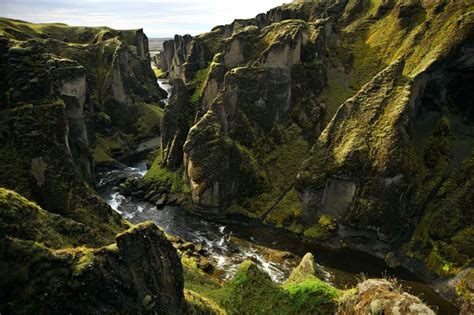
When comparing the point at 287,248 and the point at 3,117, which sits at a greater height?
the point at 3,117

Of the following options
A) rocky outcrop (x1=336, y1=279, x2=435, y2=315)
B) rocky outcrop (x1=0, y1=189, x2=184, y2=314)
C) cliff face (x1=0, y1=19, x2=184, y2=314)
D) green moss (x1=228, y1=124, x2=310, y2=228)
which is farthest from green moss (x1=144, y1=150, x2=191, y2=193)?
rocky outcrop (x1=0, y1=189, x2=184, y2=314)

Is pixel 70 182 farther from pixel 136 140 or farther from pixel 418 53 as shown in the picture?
pixel 136 140

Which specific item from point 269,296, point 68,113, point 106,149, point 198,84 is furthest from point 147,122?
point 269,296

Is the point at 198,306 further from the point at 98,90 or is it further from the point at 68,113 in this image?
the point at 98,90

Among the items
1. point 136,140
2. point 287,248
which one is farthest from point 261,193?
point 136,140

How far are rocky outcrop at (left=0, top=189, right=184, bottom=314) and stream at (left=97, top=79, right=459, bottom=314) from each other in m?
35.0

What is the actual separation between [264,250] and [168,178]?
30688 millimetres

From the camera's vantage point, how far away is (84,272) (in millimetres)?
19109

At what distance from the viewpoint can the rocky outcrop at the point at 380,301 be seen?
21.9m

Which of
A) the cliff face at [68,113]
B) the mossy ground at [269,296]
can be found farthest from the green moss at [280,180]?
the mossy ground at [269,296]

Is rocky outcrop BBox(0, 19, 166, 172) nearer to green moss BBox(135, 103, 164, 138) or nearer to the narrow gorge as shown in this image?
green moss BBox(135, 103, 164, 138)

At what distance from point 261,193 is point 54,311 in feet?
196

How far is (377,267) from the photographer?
193ft

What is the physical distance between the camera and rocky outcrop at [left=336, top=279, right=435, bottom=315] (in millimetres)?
21875
